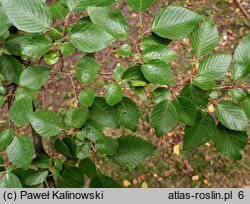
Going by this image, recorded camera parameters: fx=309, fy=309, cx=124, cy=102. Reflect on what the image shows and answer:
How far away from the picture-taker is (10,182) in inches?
37.4

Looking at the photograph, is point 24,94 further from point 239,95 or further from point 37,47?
point 239,95

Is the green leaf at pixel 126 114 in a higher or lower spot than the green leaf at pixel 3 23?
lower

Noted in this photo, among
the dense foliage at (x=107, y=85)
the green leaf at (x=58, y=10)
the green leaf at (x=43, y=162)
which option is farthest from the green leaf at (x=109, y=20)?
the green leaf at (x=43, y=162)

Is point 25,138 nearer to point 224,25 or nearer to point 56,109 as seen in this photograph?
point 56,109

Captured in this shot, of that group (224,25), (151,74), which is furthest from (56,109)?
(151,74)

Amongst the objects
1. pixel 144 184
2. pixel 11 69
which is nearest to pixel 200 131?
pixel 11 69

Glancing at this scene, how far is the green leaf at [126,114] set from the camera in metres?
0.98

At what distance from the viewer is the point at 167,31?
913 mm

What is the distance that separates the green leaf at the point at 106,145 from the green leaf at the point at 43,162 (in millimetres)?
182

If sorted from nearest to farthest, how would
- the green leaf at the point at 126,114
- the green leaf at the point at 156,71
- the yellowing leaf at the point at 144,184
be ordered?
the green leaf at the point at 156,71, the green leaf at the point at 126,114, the yellowing leaf at the point at 144,184

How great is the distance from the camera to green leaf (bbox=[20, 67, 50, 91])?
96 cm

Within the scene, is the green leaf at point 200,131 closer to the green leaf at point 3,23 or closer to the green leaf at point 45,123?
the green leaf at point 45,123

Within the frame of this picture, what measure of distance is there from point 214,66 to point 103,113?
377 mm

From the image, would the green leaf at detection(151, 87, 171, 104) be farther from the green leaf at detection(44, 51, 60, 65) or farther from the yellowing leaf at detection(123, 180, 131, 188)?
the yellowing leaf at detection(123, 180, 131, 188)
